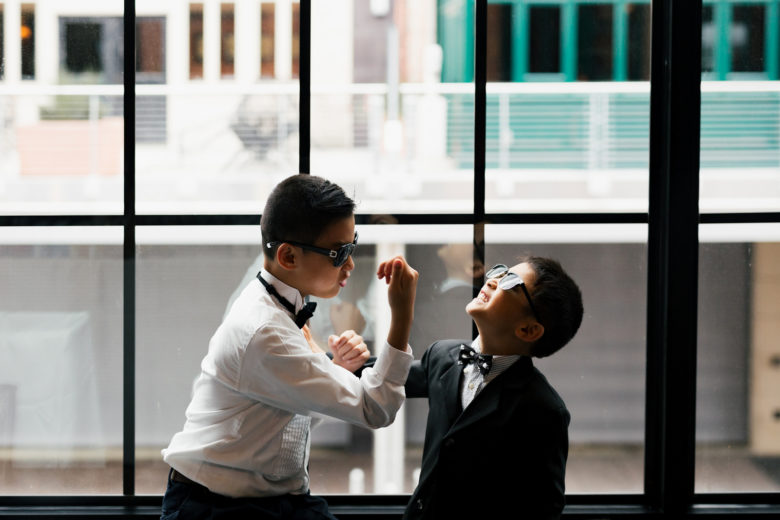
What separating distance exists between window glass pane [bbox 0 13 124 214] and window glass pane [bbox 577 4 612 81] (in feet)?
4.56

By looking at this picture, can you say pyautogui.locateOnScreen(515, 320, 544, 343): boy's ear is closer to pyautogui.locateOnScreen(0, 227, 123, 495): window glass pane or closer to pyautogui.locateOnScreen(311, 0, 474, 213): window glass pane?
pyautogui.locateOnScreen(311, 0, 474, 213): window glass pane

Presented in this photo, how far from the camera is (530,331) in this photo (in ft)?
5.99

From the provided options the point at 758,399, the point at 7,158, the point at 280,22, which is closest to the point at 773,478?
the point at 758,399

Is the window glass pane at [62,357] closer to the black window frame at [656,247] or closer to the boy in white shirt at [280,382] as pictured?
the black window frame at [656,247]

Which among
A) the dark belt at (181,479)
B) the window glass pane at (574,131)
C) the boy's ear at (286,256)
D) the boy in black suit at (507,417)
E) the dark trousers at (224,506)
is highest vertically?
the window glass pane at (574,131)

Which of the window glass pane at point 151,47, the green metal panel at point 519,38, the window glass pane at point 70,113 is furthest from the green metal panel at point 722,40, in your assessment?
the window glass pane at point 70,113

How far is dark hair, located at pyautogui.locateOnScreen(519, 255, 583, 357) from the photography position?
1.81 metres

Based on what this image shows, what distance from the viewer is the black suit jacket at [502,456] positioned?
69.2 inches

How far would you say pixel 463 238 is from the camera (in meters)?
2.40

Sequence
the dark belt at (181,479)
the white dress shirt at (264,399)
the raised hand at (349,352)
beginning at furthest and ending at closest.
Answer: the raised hand at (349,352) < the dark belt at (181,479) < the white dress shirt at (264,399)

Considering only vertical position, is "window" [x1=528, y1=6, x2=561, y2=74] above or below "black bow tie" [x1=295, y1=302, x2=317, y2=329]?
above

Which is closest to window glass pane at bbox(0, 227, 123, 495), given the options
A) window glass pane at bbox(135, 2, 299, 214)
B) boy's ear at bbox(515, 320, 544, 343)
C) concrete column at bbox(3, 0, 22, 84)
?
window glass pane at bbox(135, 2, 299, 214)

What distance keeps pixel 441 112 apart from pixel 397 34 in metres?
0.27

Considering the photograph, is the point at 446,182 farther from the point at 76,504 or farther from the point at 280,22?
the point at 76,504
